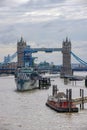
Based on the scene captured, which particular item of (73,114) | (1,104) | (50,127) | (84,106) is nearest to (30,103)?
(1,104)

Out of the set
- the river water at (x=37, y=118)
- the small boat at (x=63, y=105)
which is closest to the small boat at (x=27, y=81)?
the river water at (x=37, y=118)

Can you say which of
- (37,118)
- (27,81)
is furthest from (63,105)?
(27,81)

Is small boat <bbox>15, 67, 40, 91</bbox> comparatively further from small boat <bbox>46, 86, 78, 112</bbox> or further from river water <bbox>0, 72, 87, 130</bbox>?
small boat <bbox>46, 86, 78, 112</bbox>

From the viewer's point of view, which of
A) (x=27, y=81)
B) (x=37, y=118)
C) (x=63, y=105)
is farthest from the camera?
(x=27, y=81)

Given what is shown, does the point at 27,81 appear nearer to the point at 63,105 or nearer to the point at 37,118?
the point at 63,105

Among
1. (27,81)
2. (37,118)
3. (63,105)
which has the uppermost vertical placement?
(27,81)

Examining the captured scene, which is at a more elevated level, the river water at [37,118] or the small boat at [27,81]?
the small boat at [27,81]

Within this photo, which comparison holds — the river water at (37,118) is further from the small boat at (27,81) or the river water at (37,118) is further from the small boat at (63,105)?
the small boat at (27,81)

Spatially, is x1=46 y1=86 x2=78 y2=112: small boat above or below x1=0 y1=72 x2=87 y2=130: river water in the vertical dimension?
above

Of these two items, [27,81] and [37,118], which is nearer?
[37,118]

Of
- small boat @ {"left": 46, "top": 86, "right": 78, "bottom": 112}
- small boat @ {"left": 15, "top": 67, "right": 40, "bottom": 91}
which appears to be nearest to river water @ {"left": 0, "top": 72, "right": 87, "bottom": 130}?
small boat @ {"left": 46, "top": 86, "right": 78, "bottom": 112}

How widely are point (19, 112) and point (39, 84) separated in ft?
208

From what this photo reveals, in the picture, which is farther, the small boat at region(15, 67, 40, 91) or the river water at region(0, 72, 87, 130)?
the small boat at region(15, 67, 40, 91)

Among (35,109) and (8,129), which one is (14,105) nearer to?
(35,109)
